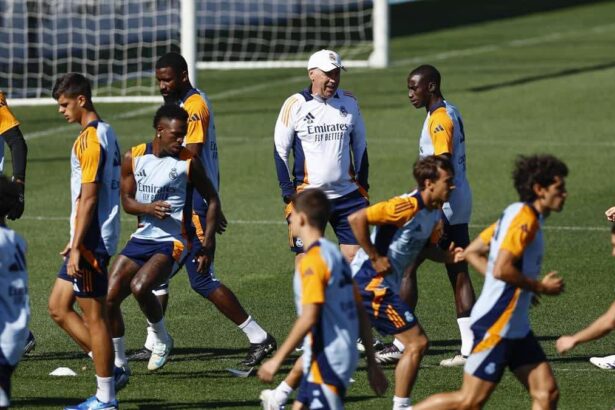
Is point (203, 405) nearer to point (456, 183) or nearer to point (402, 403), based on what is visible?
point (402, 403)

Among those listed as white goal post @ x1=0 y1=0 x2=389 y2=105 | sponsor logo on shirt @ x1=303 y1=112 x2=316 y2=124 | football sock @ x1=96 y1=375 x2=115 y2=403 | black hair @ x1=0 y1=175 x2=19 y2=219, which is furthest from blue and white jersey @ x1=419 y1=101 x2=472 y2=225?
white goal post @ x1=0 y1=0 x2=389 y2=105

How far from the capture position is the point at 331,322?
7.86m

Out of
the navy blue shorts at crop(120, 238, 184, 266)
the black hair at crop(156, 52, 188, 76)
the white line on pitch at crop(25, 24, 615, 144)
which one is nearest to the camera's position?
the navy blue shorts at crop(120, 238, 184, 266)

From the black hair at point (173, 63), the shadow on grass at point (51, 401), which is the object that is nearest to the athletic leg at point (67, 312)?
the shadow on grass at point (51, 401)

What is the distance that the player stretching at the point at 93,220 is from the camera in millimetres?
9531

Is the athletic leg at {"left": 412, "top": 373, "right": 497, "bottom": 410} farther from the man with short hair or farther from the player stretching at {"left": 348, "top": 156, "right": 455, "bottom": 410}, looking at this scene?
the man with short hair

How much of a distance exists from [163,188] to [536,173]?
3.25 m

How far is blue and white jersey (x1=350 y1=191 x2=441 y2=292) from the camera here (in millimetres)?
9438

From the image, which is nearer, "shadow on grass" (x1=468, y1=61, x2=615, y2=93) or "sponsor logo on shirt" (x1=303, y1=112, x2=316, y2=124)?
"sponsor logo on shirt" (x1=303, y1=112, x2=316, y2=124)

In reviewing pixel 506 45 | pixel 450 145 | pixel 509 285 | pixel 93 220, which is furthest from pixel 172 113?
pixel 506 45

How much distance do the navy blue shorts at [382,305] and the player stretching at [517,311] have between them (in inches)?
40.1

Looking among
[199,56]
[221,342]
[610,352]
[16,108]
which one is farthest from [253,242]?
[199,56]

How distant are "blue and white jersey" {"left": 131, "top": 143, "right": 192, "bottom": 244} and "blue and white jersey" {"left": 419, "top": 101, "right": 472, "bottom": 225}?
1.90 meters

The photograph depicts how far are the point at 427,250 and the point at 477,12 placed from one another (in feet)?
101
